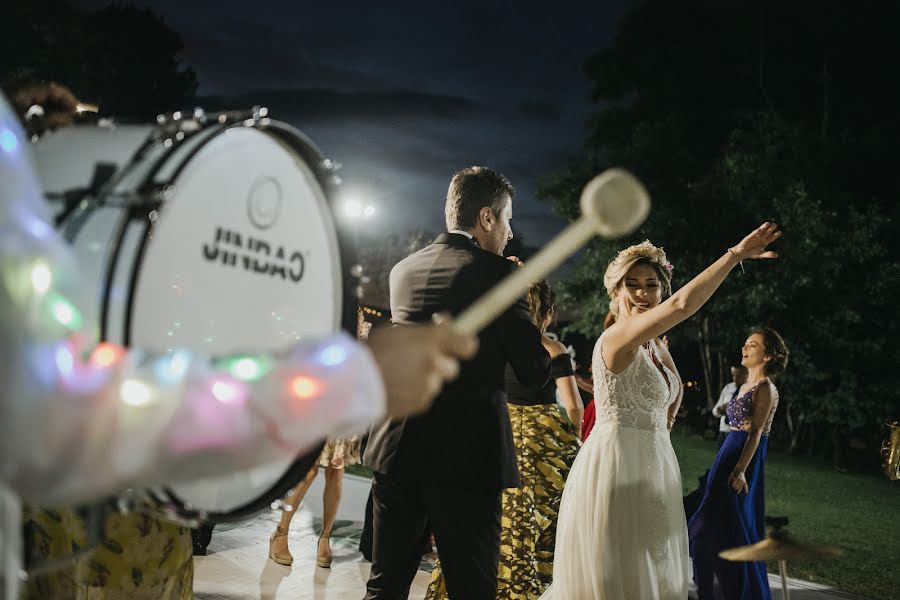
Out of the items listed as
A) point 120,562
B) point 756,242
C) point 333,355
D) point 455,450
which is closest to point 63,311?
point 333,355

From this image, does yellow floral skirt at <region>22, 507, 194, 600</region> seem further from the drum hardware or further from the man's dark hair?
the drum hardware

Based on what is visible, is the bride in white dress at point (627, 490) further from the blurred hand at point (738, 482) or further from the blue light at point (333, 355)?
the blue light at point (333, 355)

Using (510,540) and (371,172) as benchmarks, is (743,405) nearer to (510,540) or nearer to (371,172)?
(510,540)

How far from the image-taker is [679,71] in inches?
788

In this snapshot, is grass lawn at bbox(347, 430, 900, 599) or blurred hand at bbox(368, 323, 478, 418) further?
grass lawn at bbox(347, 430, 900, 599)

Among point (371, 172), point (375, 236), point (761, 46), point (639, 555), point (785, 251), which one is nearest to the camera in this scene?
point (639, 555)

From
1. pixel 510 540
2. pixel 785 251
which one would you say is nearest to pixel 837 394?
pixel 785 251

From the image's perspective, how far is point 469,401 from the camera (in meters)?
2.86

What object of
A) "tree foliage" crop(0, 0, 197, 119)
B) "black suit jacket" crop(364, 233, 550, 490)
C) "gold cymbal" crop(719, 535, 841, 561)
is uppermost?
"tree foliage" crop(0, 0, 197, 119)

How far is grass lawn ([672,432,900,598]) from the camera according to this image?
19.6ft

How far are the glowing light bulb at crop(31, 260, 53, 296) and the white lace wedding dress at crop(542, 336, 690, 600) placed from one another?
2.90 metres

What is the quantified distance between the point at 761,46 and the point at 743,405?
1702 centimetres

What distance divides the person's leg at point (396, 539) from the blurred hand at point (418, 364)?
69.9 inches

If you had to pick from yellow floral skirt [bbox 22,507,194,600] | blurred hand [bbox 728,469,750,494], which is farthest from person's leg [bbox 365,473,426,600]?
blurred hand [bbox 728,469,750,494]
